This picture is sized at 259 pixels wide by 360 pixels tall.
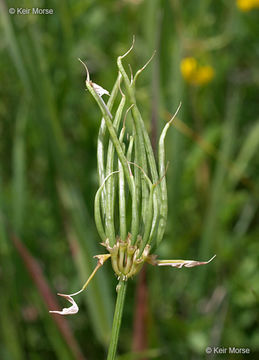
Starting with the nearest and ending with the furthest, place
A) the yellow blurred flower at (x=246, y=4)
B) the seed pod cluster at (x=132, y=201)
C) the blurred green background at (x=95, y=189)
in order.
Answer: the seed pod cluster at (x=132, y=201), the blurred green background at (x=95, y=189), the yellow blurred flower at (x=246, y=4)

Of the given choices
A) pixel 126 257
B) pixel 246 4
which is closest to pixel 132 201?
pixel 126 257

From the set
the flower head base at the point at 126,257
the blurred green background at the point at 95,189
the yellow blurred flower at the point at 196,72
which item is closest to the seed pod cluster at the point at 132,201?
the flower head base at the point at 126,257

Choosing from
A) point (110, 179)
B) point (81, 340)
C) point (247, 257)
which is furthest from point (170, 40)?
point (110, 179)

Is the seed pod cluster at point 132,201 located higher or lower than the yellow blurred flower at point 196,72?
lower

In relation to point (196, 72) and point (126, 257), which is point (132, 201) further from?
point (196, 72)

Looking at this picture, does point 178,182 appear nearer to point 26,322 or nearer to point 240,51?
point 26,322

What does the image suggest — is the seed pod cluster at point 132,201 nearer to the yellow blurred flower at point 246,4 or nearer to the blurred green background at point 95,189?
the blurred green background at point 95,189

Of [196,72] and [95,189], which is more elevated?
[196,72]
